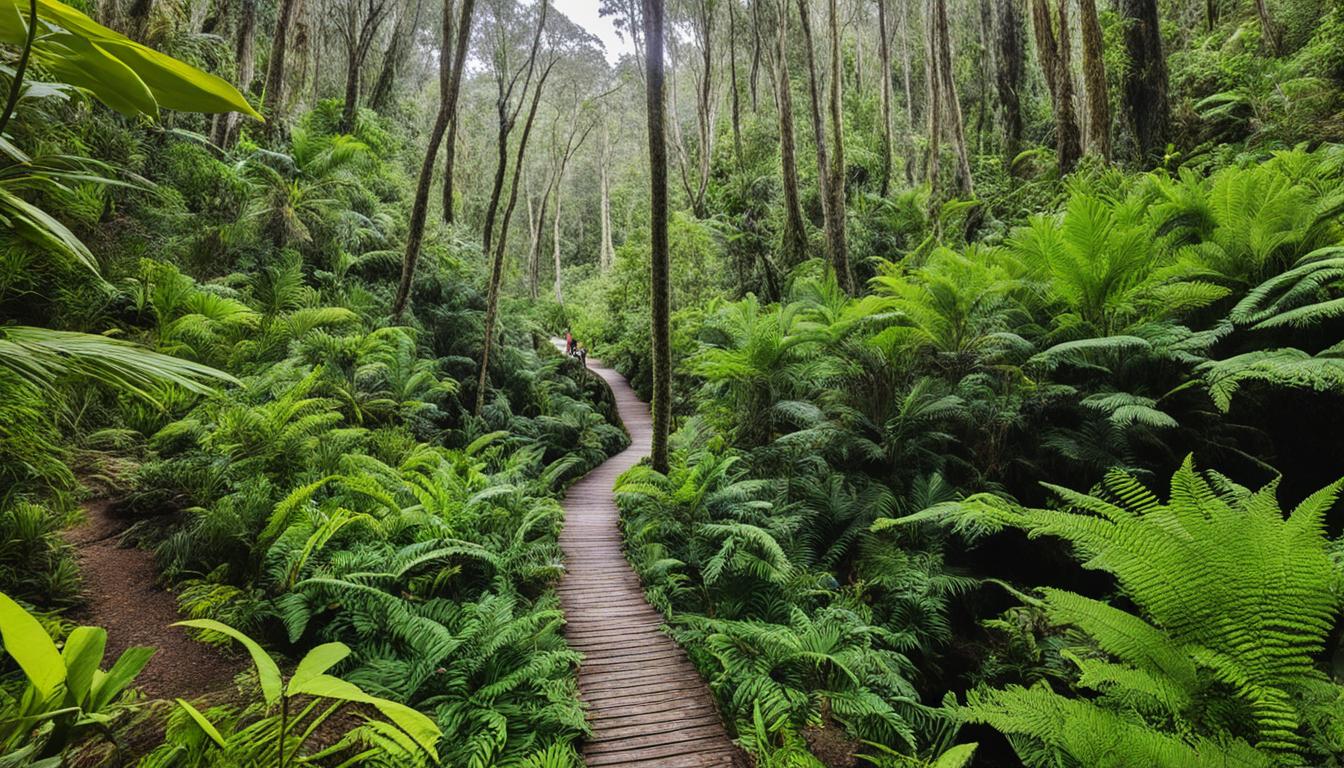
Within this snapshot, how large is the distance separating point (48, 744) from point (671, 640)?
4.00 meters

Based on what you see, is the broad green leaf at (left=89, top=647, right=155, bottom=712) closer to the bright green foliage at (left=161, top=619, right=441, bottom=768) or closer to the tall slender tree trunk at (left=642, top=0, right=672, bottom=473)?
the bright green foliage at (left=161, top=619, right=441, bottom=768)

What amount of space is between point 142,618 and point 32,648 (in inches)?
132

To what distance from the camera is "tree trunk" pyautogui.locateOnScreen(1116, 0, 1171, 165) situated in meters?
8.55

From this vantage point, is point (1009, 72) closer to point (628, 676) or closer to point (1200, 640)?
point (1200, 640)

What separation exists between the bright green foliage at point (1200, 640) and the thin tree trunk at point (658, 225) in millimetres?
4498

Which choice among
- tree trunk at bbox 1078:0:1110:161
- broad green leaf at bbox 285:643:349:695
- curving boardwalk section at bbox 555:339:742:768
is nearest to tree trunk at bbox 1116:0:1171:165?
tree trunk at bbox 1078:0:1110:161

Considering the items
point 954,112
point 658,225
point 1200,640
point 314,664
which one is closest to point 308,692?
point 314,664

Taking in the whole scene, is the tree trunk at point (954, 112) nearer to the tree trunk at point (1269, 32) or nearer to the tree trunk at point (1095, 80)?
the tree trunk at point (1095, 80)

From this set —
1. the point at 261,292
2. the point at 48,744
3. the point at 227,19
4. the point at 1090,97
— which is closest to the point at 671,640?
the point at 48,744

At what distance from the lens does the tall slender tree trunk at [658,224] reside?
20.3 feet

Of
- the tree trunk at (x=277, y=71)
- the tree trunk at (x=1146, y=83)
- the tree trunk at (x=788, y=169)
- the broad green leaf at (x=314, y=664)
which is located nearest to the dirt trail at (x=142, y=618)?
the broad green leaf at (x=314, y=664)

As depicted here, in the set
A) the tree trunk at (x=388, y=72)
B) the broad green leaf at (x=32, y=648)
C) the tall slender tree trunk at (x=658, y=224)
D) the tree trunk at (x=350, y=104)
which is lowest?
the broad green leaf at (x=32, y=648)

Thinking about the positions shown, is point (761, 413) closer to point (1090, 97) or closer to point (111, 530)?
point (111, 530)

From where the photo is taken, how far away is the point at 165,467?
4691mm
